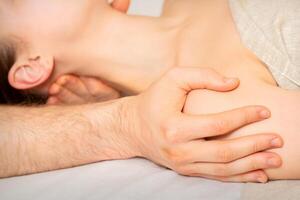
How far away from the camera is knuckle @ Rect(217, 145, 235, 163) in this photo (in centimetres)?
87

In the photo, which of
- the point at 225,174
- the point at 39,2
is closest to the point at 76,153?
the point at 225,174

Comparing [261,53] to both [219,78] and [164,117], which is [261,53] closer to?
[219,78]

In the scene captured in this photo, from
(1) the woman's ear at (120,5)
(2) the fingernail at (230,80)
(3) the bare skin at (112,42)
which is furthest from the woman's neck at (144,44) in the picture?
(2) the fingernail at (230,80)

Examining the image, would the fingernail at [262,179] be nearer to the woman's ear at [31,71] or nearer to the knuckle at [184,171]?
the knuckle at [184,171]

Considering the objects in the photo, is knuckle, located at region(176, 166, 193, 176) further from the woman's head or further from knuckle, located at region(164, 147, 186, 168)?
the woman's head

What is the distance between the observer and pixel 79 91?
1.39 metres

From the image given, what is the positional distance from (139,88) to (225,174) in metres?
0.48

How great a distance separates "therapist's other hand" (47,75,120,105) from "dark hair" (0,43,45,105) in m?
0.06

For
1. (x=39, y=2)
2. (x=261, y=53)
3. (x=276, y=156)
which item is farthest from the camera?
(x=39, y=2)

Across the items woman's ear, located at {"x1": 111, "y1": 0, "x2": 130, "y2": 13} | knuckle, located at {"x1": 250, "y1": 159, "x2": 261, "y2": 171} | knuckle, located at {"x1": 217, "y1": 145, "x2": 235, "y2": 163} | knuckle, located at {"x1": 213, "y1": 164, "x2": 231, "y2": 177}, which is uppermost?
woman's ear, located at {"x1": 111, "y1": 0, "x2": 130, "y2": 13}

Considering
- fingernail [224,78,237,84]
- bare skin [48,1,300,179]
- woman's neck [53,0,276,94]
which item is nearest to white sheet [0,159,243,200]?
bare skin [48,1,300,179]

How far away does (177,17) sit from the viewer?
1.29 m

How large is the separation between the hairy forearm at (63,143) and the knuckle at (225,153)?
27cm

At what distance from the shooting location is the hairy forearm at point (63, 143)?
3.52 feet
